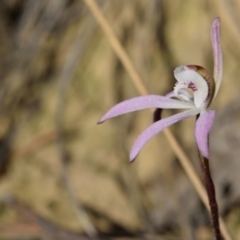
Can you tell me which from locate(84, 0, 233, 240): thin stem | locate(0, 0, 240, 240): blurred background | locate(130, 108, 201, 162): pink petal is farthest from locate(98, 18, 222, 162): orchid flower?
locate(0, 0, 240, 240): blurred background

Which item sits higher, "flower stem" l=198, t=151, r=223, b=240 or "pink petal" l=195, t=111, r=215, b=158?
"pink petal" l=195, t=111, r=215, b=158

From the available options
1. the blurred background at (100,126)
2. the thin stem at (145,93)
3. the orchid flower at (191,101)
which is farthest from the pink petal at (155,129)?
the blurred background at (100,126)

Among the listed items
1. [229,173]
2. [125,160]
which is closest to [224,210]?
[229,173]

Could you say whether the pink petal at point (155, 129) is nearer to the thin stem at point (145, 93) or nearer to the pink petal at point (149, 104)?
the pink petal at point (149, 104)

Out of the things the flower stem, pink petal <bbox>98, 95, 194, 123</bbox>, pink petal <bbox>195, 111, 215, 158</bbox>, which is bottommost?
the flower stem

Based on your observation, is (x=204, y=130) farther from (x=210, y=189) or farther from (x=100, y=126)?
(x=100, y=126)

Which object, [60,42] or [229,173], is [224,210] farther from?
[60,42]

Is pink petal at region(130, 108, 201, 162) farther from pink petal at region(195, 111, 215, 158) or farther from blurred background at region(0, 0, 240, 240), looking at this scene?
A: blurred background at region(0, 0, 240, 240)
